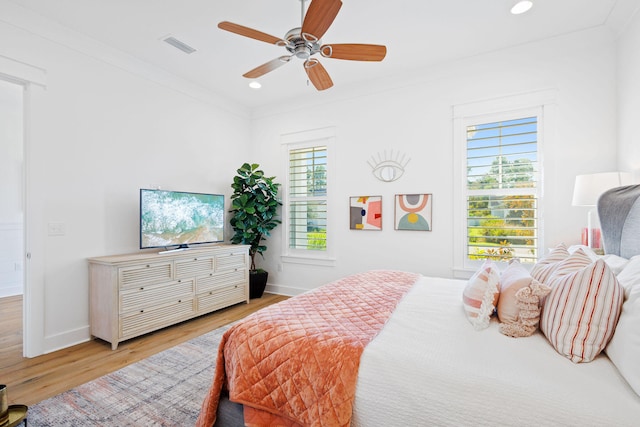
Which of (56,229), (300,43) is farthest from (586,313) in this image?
(56,229)

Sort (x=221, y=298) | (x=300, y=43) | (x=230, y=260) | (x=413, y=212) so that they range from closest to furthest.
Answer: (x=300, y=43)
(x=413, y=212)
(x=221, y=298)
(x=230, y=260)

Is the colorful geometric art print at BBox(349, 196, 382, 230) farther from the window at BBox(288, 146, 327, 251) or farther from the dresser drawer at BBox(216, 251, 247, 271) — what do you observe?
the dresser drawer at BBox(216, 251, 247, 271)

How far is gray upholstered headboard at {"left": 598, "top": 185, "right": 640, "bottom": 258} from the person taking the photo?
168 centimetres

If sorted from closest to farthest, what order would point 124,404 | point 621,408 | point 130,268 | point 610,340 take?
point 621,408 → point 610,340 → point 124,404 → point 130,268


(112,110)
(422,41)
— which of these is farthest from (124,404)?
(422,41)

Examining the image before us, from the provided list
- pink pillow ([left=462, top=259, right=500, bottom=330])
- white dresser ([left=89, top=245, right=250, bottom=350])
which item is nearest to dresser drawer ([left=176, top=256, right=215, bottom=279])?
white dresser ([left=89, top=245, right=250, bottom=350])

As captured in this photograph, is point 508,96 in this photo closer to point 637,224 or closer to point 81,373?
point 637,224

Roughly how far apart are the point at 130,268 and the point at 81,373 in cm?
87

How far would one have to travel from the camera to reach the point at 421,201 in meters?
3.54

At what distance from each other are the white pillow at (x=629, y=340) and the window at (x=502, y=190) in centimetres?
206

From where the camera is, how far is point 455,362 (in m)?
1.11

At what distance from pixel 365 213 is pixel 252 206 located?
5.07ft

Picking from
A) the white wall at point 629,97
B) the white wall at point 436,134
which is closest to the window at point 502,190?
the white wall at point 436,134

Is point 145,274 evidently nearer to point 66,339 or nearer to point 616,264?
point 66,339
